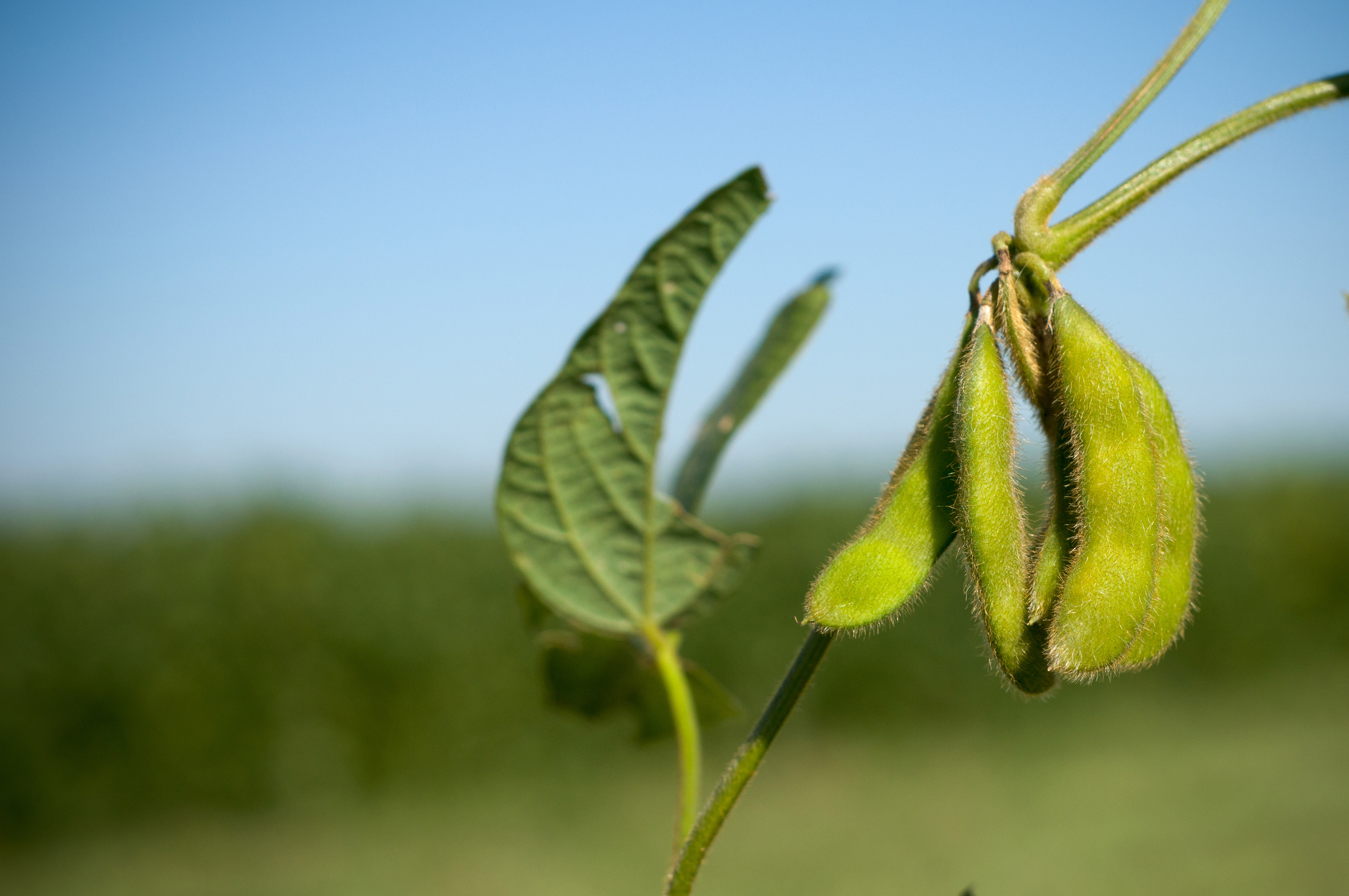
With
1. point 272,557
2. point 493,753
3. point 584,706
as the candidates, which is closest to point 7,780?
point 272,557

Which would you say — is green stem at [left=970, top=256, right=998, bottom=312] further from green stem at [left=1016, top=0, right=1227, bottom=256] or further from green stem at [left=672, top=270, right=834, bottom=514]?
green stem at [left=672, top=270, right=834, bottom=514]

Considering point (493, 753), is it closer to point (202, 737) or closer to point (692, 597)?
point (202, 737)

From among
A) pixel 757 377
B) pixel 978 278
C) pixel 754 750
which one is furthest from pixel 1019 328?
pixel 757 377

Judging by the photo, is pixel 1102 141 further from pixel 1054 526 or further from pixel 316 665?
pixel 316 665

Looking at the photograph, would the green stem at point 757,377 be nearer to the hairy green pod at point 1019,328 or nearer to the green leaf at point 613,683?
the green leaf at point 613,683

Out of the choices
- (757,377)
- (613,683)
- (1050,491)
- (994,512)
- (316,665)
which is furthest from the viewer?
(316,665)

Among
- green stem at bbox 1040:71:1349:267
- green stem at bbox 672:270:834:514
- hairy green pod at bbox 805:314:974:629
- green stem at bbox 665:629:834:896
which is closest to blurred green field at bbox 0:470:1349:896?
green stem at bbox 672:270:834:514
